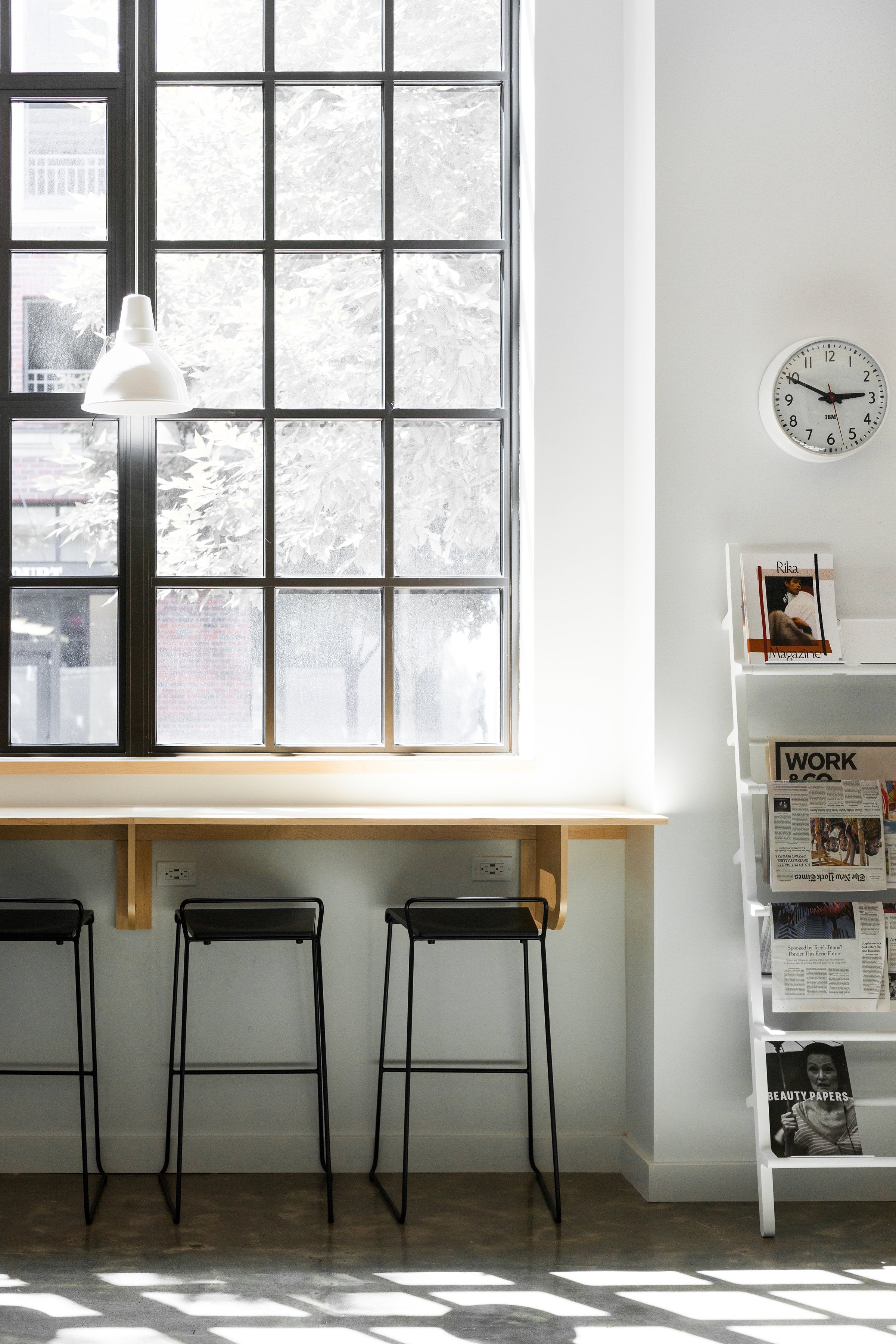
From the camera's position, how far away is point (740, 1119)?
2912 millimetres

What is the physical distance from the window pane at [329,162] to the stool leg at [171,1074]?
2.17 metres

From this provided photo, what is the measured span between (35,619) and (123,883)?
91 centimetres

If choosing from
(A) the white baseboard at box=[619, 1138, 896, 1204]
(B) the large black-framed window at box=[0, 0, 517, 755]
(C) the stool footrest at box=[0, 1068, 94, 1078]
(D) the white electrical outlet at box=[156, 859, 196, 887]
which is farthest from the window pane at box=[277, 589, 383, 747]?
(A) the white baseboard at box=[619, 1138, 896, 1204]

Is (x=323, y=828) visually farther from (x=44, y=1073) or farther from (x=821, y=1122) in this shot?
(x=821, y=1122)

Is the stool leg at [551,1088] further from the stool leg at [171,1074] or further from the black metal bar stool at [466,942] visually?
the stool leg at [171,1074]

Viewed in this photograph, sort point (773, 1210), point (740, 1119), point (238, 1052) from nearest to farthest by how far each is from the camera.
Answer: point (773, 1210), point (740, 1119), point (238, 1052)

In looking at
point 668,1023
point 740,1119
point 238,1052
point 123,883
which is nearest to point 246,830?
point 123,883

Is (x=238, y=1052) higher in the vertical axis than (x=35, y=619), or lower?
lower

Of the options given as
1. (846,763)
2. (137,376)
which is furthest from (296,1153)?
(137,376)

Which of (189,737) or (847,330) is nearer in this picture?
(847,330)

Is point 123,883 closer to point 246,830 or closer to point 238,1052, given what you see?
point 246,830

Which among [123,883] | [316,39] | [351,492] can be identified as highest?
[316,39]

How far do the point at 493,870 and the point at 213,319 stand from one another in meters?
1.91

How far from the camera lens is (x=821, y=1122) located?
2.72 m
